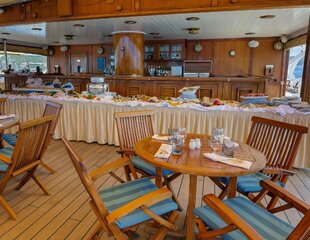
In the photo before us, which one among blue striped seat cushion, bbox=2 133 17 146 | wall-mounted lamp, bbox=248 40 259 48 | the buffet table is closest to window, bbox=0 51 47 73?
the buffet table

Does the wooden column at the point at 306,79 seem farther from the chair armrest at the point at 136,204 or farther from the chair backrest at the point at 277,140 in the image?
the chair armrest at the point at 136,204

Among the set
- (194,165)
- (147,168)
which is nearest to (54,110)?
(147,168)

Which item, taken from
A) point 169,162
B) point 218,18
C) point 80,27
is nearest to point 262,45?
point 218,18

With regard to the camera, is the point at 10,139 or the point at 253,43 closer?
the point at 10,139

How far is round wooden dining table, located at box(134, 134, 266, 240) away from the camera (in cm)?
A: 154

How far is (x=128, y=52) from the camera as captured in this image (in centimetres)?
696

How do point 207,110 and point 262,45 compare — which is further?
point 262,45

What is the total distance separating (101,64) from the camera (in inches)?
421

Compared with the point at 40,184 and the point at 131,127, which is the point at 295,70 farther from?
the point at 40,184

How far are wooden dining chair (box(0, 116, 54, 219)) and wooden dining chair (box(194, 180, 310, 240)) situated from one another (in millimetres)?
1503

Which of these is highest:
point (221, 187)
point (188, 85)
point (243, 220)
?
point (188, 85)

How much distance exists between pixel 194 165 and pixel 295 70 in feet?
33.5

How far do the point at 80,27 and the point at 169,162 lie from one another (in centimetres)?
635

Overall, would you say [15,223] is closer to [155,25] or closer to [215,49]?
[155,25]
